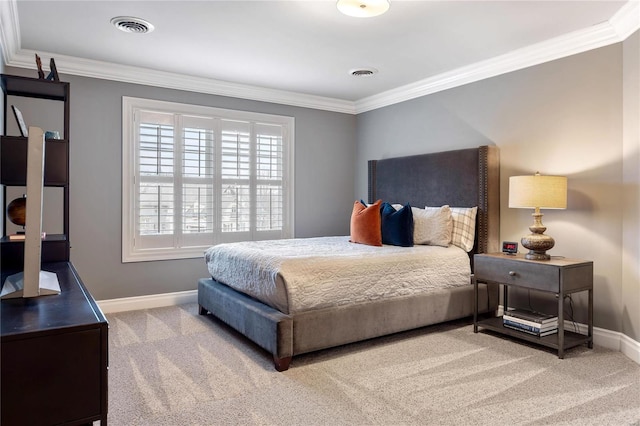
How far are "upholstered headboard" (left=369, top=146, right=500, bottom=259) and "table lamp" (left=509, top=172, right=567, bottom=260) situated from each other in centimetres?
61

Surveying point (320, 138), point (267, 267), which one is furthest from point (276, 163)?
point (267, 267)

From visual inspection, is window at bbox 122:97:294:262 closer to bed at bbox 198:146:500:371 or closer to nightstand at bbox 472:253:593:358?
bed at bbox 198:146:500:371

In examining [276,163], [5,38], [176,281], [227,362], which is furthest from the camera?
[276,163]

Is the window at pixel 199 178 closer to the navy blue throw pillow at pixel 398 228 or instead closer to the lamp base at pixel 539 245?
the navy blue throw pillow at pixel 398 228

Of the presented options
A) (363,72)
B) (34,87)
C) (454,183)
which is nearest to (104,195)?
(34,87)

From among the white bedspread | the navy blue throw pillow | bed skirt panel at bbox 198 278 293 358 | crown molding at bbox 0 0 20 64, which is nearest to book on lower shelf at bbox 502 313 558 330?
the white bedspread

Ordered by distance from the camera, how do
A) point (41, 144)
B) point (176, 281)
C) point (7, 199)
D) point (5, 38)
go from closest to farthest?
1. point (41, 144)
2. point (5, 38)
3. point (7, 199)
4. point (176, 281)

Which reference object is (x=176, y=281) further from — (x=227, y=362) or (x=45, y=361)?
(x=45, y=361)

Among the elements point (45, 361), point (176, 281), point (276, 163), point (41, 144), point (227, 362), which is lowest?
point (227, 362)

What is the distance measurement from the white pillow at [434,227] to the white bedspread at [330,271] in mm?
99

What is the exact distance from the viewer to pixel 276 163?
523 centimetres

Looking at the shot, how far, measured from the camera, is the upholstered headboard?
396 cm

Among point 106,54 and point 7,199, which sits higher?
point 106,54

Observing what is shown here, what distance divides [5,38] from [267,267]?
2.61 meters
